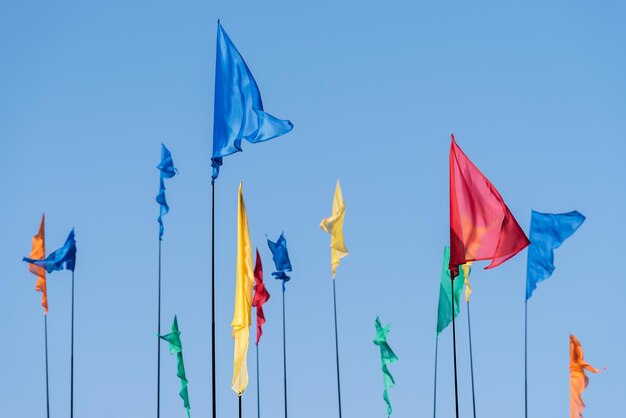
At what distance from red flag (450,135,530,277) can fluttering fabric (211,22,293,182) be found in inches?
178

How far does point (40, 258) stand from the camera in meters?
52.5

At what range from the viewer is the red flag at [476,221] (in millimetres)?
33906

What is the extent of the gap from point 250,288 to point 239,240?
3.88ft

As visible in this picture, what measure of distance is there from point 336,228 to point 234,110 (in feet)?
57.6

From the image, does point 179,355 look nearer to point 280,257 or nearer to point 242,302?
point 280,257

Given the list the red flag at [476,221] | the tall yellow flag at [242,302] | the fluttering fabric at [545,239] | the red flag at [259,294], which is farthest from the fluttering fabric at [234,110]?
the red flag at [259,294]

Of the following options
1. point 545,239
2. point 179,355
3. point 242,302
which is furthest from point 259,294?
point 242,302

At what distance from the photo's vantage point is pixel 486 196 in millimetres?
34938

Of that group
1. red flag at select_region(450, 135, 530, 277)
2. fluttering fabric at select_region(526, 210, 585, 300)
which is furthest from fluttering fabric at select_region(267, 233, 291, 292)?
red flag at select_region(450, 135, 530, 277)

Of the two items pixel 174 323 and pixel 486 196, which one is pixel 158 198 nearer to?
pixel 174 323

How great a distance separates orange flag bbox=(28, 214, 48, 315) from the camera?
51406 millimetres

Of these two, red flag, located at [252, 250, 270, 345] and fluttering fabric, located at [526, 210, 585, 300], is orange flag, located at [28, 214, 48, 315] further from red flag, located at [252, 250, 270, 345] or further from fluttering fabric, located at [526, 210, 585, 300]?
fluttering fabric, located at [526, 210, 585, 300]

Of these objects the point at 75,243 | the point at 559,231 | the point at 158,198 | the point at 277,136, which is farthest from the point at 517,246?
the point at 75,243

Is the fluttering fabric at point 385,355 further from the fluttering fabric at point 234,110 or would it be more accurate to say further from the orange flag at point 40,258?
the fluttering fabric at point 234,110
